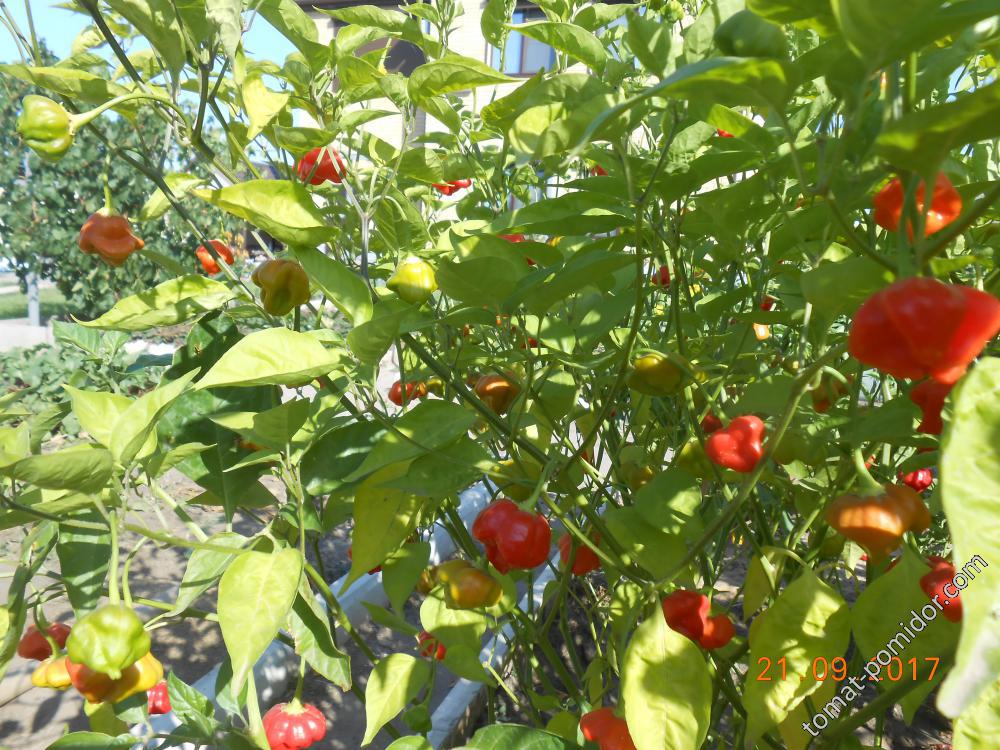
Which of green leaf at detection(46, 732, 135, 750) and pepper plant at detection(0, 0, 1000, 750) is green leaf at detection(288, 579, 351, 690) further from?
green leaf at detection(46, 732, 135, 750)

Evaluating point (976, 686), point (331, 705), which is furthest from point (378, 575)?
point (976, 686)

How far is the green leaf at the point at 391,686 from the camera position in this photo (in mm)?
745

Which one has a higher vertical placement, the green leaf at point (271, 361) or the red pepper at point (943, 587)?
the green leaf at point (271, 361)

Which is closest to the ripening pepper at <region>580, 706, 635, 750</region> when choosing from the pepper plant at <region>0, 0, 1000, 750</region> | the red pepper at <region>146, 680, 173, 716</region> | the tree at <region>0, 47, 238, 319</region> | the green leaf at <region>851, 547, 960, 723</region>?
the pepper plant at <region>0, 0, 1000, 750</region>

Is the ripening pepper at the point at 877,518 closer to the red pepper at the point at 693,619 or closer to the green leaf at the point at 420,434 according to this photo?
the red pepper at the point at 693,619

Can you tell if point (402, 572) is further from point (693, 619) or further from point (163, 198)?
point (163, 198)

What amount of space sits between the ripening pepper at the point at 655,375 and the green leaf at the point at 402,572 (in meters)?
0.36

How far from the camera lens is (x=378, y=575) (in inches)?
78.2

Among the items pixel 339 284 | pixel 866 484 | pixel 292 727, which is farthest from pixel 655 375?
pixel 292 727

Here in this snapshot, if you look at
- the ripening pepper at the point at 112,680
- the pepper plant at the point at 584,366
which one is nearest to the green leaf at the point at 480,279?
the pepper plant at the point at 584,366

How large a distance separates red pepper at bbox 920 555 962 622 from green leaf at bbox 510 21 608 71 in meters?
0.53

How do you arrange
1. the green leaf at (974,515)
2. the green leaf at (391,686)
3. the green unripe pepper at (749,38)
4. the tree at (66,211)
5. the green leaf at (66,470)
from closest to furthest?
the green leaf at (974,515) → the green unripe pepper at (749,38) → the green leaf at (66,470) → the green leaf at (391,686) → the tree at (66,211)

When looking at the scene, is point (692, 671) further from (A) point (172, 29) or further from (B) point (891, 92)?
(A) point (172, 29)

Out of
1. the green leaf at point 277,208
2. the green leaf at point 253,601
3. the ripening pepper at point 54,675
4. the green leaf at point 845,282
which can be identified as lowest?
the ripening pepper at point 54,675
